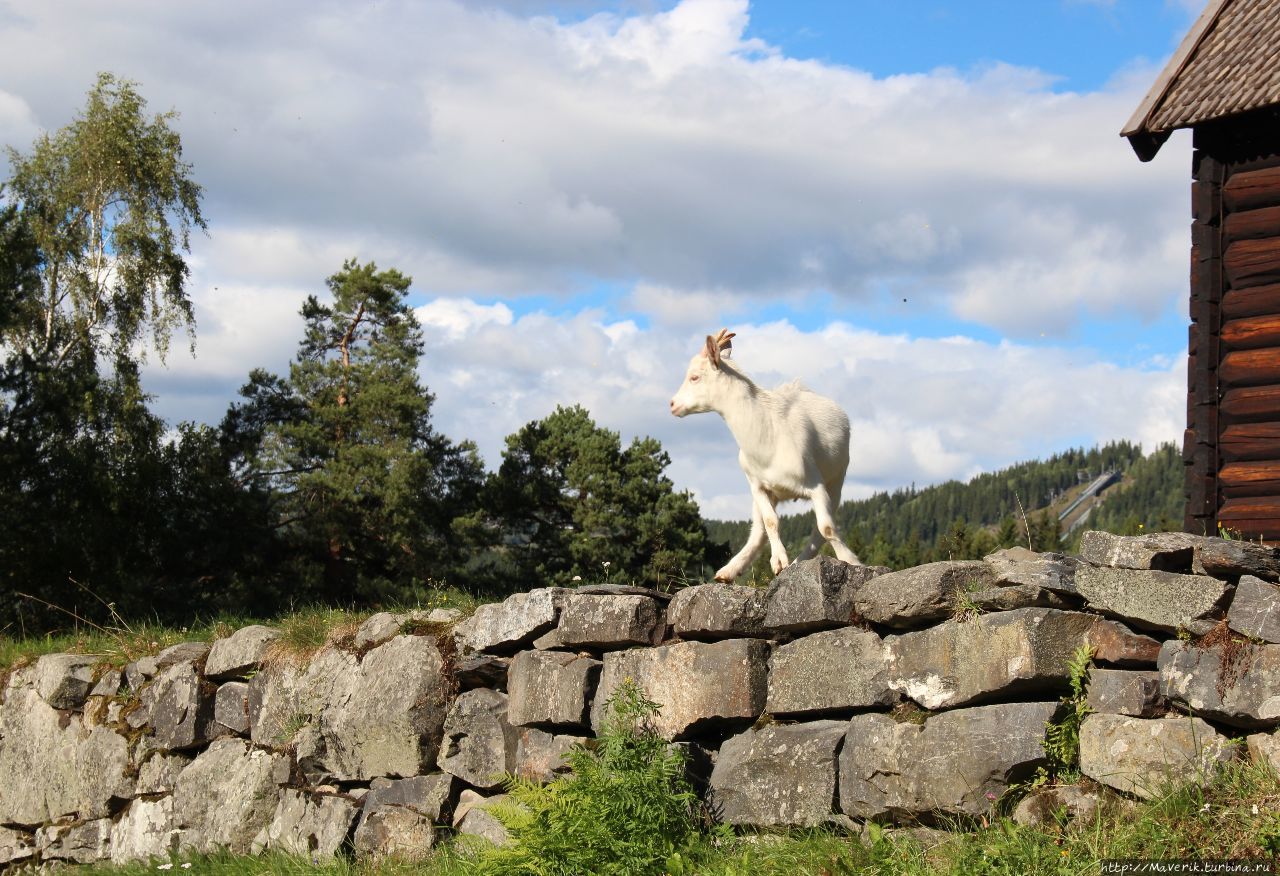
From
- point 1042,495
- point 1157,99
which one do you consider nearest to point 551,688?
point 1157,99

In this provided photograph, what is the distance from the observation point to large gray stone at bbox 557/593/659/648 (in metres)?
7.50

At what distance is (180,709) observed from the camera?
9914 millimetres

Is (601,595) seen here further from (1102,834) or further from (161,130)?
(161,130)

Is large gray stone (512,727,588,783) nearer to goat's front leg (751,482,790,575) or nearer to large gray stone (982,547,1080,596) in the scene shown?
goat's front leg (751,482,790,575)

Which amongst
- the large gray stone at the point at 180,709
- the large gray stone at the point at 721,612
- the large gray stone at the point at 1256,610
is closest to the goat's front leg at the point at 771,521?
the large gray stone at the point at 721,612

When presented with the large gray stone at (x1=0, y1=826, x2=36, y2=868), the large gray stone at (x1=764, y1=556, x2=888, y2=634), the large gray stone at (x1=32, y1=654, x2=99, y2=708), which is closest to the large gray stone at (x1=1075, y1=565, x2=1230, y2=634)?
the large gray stone at (x1=764, y1=556, x2=888, y2=634)

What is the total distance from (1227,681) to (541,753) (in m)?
4.05

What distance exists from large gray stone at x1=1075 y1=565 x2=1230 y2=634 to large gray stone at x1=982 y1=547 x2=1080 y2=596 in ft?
0.46

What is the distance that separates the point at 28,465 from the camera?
21.0m

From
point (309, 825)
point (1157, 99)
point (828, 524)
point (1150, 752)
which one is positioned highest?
point (1157, 99)

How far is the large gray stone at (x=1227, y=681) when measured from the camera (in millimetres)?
5262

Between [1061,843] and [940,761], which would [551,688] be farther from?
[1061,843]

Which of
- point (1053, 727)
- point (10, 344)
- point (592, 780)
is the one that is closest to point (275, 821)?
point (592, 780)

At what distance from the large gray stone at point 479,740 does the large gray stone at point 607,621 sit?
0.72 meters
